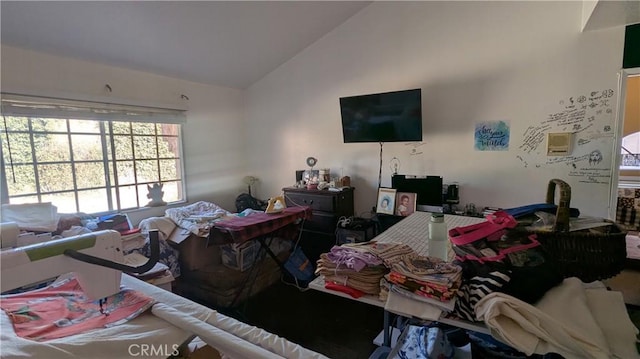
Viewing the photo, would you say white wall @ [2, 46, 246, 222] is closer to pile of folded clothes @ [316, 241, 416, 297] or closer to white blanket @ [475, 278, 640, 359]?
pile of folded clothes @ [316, 241, 416, 297]

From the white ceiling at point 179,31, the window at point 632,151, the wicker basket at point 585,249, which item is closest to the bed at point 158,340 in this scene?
the wicker basket at point 585,249

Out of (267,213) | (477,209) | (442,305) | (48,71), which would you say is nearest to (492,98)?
(477,209)

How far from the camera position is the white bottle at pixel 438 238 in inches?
48.1

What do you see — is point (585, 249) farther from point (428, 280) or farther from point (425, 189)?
point (425, 189)

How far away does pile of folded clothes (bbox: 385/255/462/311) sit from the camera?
91cm

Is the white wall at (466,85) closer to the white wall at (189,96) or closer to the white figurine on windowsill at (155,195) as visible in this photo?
the white wall at (189,96)

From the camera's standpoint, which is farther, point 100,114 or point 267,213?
point 100,114

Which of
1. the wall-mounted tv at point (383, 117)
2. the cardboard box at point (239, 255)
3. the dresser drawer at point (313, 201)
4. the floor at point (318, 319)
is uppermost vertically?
the wall-mounted tv at point (383, 117)

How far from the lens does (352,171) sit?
3.70 meters

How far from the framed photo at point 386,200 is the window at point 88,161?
2421 mm

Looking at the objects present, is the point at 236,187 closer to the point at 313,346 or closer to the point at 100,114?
the point at 100,114

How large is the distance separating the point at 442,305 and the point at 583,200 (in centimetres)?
254

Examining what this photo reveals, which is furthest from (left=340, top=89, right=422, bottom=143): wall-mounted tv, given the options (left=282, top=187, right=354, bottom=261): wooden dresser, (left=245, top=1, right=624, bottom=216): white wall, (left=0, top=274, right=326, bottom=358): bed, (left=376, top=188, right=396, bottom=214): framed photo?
(left=0, top=274, right=326, bottom=358): bed

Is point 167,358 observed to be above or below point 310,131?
below
